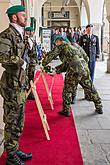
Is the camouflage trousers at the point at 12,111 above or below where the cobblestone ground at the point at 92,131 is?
above

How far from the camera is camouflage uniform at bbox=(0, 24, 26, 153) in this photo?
2.75 m

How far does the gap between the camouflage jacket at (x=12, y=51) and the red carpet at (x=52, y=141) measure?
1.12 metres

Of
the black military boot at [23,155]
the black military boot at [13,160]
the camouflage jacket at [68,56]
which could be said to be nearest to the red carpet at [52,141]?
the black military boot at [23,155]

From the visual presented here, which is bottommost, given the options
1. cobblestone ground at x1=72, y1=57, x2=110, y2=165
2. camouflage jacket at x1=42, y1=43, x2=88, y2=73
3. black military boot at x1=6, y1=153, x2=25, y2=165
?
cobblestone ground at x1=72, y1=57, x2=110, y2=165

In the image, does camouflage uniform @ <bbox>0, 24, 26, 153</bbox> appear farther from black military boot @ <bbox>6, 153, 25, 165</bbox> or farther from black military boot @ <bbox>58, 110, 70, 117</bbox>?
black military boot @ <bbox>58, 110, 70, 117</bbox>

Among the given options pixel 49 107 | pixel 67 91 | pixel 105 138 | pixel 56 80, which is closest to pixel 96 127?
pixel 105 138

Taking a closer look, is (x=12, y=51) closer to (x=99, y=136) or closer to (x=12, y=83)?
(x=12, y=83)

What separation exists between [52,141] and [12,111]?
1200 mm

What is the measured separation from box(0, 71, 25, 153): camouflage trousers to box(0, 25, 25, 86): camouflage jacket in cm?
13

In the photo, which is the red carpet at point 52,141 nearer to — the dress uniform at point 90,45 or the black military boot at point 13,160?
the black military boot at point 13,160

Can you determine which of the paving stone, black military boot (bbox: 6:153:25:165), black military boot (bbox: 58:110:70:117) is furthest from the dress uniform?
black military boot (bbox: 6:153:25:165)

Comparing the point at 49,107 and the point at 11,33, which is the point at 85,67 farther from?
the point at 11,33

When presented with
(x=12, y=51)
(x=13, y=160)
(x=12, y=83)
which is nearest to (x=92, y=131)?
(x=13, y=160)

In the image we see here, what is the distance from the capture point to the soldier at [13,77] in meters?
2.77
